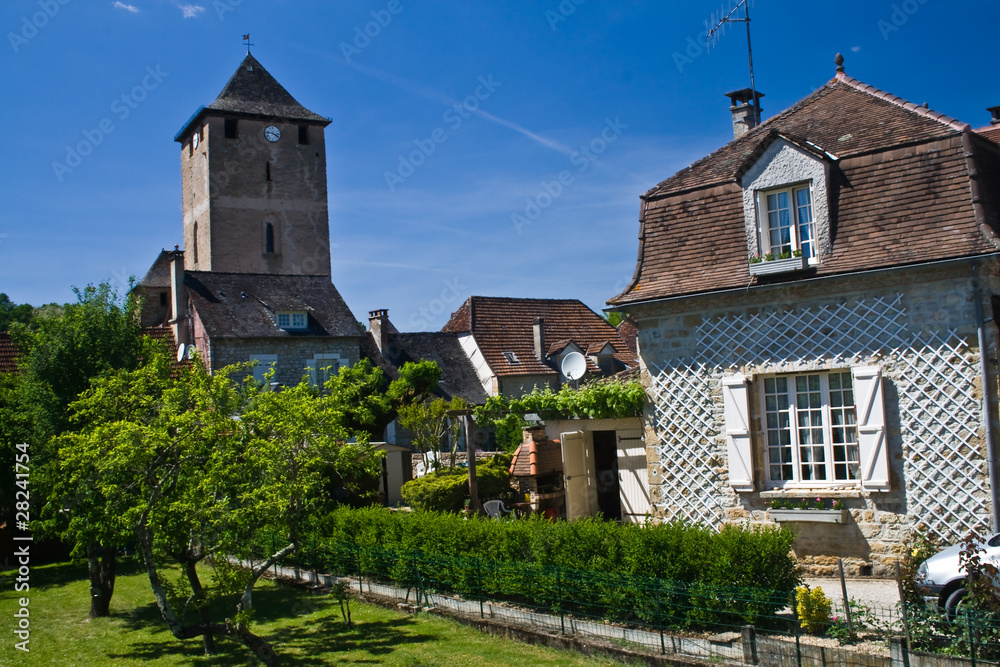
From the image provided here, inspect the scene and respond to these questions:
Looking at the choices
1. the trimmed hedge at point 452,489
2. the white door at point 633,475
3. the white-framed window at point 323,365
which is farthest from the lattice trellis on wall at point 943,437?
the white-framed window at point 323,365

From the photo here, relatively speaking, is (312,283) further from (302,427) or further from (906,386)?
(906,386)

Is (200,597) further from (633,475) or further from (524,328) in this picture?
(524,328)

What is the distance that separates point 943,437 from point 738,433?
8.73ft

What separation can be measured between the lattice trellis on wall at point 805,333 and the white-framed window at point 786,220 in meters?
0.96

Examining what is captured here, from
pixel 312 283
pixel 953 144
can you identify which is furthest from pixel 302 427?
pixel 312 283

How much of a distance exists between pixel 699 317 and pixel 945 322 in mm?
3394

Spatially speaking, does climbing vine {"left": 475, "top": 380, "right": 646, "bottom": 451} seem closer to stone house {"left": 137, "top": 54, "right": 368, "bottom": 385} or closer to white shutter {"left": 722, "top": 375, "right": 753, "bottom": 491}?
white shutter {"left": 722, "top": 375, "right": 753, "bottom": 491}

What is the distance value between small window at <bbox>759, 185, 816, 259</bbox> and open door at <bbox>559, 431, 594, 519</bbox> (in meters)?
5.21

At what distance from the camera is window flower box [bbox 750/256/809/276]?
11602 millimetres

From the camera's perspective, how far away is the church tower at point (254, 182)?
131ft

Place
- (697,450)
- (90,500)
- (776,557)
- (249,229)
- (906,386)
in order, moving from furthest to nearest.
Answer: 1. (249,229)
2. (697,450)
3. (906,386)
4. (90,500)
5. (776,557)

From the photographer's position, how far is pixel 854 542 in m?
11.2

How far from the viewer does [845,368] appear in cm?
1130

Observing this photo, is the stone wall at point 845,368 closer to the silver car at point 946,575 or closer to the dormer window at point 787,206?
the dormer window at point 787,206
